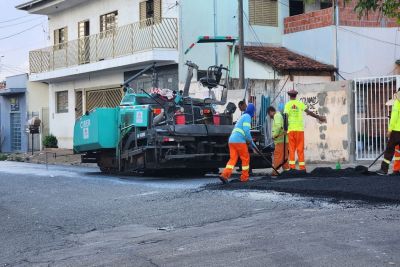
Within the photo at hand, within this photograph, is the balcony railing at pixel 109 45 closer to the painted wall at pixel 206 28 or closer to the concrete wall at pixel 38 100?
the painted wall at pixel 206 28

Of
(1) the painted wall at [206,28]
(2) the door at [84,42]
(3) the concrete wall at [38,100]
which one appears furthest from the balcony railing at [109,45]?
(3) the concrete wall at [38,100]

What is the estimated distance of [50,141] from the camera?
104ft

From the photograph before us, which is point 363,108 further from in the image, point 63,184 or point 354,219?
point 354,219

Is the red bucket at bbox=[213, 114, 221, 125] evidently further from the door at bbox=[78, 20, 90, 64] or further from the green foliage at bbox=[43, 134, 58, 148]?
the green foliage at bbox=[43, 134, 58, 148]

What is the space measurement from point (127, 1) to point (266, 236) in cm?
2055

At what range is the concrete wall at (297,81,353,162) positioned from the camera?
16.9 metres

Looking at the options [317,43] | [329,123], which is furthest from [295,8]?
[329,123]

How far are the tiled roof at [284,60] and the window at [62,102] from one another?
11387 millimetres

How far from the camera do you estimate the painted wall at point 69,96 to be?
2780cm

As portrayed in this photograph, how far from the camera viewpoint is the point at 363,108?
16766 mm

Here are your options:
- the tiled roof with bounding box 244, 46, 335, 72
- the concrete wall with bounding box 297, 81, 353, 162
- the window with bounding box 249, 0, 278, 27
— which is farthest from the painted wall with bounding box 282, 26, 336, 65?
the concrete wall with bounding box 297, 81, 353, 162

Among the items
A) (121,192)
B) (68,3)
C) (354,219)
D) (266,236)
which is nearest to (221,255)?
(266,236)

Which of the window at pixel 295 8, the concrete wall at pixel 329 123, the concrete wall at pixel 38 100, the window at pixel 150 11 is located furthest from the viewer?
the concrete wall at pixel 38 100

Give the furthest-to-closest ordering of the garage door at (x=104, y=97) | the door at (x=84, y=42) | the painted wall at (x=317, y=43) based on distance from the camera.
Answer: the door at (x=84, y=42) < the garage door at (x=104, y=97) < the painted wall at (x=317, y=43)
